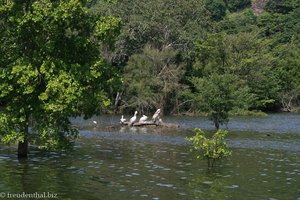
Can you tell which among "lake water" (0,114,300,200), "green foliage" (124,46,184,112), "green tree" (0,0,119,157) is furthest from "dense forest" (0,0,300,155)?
"lake water" (0,114,300,200)

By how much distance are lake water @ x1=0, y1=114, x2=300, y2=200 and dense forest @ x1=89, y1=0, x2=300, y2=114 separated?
40656 millimetres

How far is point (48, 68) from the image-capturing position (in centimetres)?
2745

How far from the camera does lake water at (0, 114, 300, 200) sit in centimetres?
2141

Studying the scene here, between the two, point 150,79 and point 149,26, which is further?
point 149,26

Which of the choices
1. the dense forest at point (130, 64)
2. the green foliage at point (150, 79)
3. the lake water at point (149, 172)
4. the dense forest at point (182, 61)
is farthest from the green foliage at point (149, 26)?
the lake water at point (149, 172)

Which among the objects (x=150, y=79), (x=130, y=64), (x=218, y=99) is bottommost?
(x=218, y=99)

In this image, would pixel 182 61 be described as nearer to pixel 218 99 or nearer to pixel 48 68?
pixel 218 99

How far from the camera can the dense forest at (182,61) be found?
8869cm

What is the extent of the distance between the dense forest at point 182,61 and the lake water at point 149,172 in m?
40.7

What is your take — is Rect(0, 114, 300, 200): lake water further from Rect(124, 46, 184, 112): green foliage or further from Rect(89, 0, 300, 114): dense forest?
Rect(124, 46, 184, 112): green foliage

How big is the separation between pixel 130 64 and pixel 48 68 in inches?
2441

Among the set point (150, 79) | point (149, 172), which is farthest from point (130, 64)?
point (149, 172)

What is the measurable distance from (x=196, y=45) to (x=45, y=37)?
72223 millimetres

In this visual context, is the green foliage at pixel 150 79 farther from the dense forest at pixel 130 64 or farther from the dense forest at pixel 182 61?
the dense forest at pixel 130 64
